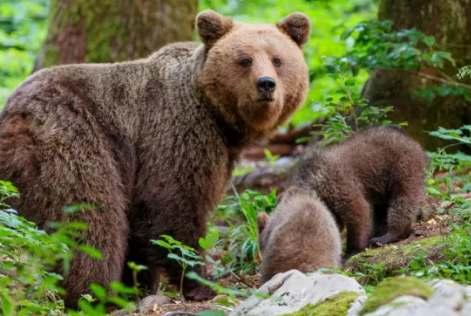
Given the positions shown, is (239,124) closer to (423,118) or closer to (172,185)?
(172,185)

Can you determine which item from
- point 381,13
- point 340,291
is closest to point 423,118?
point 381,13

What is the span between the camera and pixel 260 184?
32.9 ft

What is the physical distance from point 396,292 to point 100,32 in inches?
303

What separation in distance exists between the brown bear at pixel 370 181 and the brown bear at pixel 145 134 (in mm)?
755

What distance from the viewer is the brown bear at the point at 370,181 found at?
6348 millimetres

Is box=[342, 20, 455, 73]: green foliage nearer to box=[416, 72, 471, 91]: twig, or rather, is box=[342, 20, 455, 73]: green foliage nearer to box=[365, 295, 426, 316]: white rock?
box=[416, 72, 471, 91]: twig

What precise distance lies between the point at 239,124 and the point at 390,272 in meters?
2.08

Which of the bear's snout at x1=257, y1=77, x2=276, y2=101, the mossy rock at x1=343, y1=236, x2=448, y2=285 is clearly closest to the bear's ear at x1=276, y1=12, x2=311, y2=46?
the bear's snout at x1=257, y1=77, x2=276, y2=101

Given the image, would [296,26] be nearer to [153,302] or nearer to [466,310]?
[153,302]

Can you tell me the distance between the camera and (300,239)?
562 cm

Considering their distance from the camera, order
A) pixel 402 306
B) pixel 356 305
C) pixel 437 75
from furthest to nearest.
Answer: pixel 437 75 → pixel 356 305 → pixel 402 306

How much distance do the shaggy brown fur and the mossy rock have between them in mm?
228

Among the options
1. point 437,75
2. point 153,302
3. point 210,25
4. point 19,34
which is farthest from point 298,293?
point 19,34

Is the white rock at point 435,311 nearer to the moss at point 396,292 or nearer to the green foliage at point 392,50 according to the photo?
the moss at point 396,292
